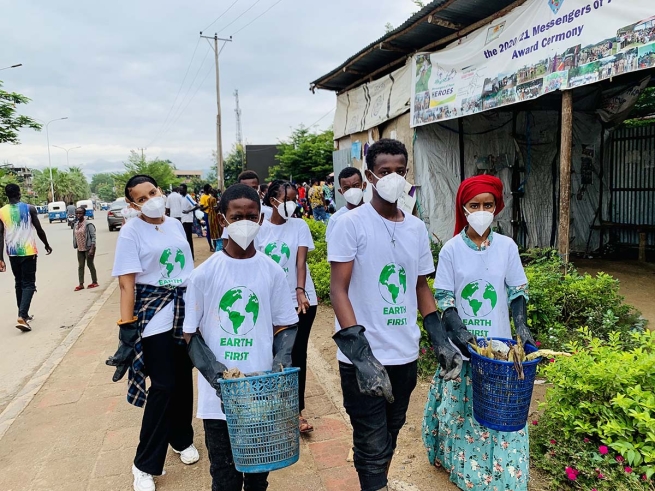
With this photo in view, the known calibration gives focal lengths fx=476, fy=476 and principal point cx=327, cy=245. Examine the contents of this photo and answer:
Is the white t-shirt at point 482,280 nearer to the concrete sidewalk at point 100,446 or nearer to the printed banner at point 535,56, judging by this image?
the concrete sidewalk at point 100,446

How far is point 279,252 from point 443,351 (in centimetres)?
177

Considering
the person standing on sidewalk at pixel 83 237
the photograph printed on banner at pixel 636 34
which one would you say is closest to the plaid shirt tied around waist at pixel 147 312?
the photograph printed on banner at pixel 636 34

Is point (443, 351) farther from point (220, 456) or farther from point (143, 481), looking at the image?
A: point (143, 481)

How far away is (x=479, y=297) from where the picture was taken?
Answer: 8.93 ft

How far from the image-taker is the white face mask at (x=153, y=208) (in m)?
3.03

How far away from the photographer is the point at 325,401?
13.7 ft

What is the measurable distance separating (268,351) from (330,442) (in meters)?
1.47

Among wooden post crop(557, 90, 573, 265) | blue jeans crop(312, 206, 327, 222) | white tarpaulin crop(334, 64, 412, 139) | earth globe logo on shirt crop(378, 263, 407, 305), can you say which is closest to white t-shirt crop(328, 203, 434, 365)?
earth globe logo on shirt crop(378, 263, 407, 305)

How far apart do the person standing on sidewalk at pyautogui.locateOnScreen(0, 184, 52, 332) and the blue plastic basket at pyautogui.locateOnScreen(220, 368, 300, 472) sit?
6191 mm

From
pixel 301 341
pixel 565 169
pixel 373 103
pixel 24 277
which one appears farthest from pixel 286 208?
pixel 373 103

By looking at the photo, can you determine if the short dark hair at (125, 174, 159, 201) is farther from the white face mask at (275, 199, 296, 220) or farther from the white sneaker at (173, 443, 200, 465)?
the white sneaker at (173, 443, 200, 465)

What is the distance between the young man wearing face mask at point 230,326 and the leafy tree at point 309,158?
2637 centimetres

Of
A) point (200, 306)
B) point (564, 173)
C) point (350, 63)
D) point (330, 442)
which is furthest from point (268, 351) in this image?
point (350, 63)

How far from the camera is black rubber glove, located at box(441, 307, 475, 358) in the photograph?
2.54 metres
